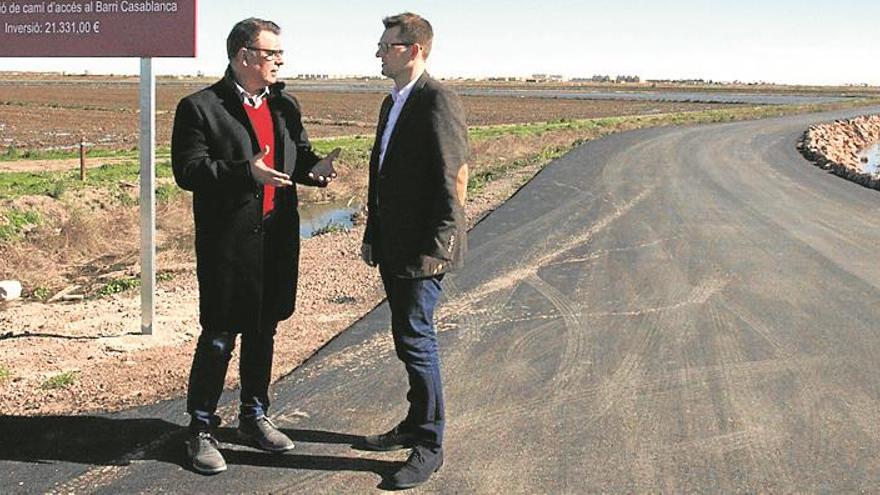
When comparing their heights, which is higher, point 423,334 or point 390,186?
point 390,186

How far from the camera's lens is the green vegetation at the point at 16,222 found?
10.4m

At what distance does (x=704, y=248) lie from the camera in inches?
373

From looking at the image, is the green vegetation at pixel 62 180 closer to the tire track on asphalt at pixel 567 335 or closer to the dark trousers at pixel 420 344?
the tire track on asphalt at pixel 567 335

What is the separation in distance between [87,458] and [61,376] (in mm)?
1267

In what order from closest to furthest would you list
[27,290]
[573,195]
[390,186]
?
1. [390,186]
2. [27,290]
3. [573,195]

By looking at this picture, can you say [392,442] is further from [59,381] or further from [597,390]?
[59,381]

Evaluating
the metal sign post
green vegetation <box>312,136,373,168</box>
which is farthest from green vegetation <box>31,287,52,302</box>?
green vegetation <box>312,136,373,168</box>

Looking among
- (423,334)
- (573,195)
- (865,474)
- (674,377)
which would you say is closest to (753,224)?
(573,195)

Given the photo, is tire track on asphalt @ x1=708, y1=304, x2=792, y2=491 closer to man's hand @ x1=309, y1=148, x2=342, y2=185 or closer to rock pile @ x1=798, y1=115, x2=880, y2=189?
man's hand @ x1=309, y1=148, x2=342, y2=185

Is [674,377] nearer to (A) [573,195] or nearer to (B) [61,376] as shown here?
(B) [61,376]

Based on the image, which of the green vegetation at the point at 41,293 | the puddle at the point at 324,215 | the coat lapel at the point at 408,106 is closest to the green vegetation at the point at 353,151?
A: the puddle at the point at 324,215

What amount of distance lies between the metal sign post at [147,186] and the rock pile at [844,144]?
14409 mm

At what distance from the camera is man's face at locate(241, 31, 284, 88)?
12.0 feet

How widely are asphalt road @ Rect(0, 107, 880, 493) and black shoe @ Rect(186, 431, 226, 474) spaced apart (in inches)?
2.5
